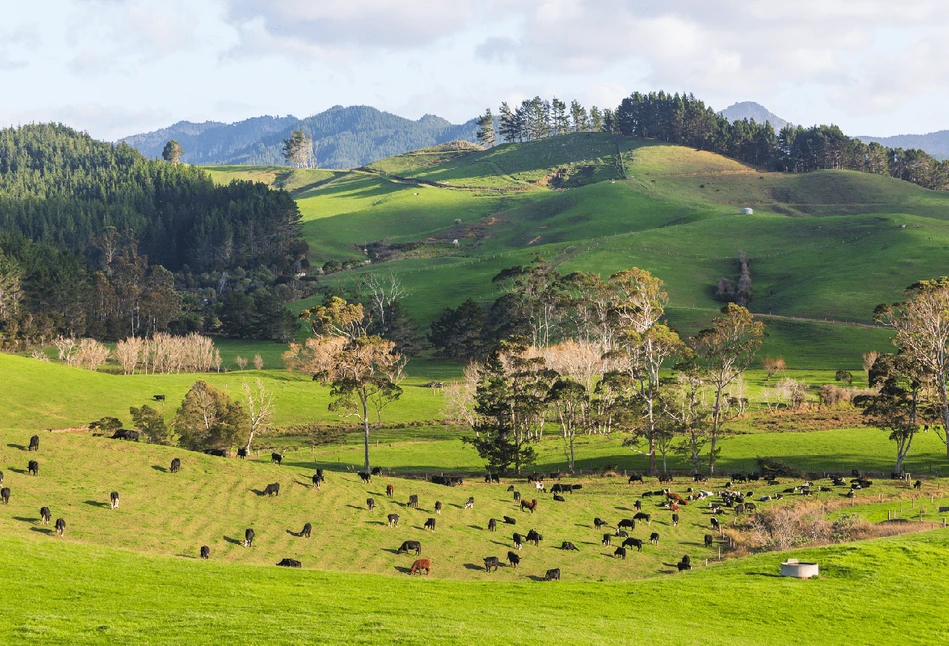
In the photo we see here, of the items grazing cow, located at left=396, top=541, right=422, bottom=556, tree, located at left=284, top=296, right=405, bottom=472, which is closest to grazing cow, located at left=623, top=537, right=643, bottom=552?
grazing cow, located at left=396, top=541, right=422, bottom=556

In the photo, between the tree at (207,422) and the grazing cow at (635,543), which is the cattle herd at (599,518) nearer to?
the grazing cow at (635,543)

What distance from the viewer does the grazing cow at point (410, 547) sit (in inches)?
1971

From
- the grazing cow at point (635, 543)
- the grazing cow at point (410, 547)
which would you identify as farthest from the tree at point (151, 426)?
the grazing cow at point (635, 543)

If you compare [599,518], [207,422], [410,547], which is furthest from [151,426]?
[599,518]

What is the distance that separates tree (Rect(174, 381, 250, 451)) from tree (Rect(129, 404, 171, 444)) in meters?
1.47

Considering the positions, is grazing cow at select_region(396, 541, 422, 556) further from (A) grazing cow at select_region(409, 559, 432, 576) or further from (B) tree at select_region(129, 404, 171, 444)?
(B) tree at select_region(129, 404, 171, 444)

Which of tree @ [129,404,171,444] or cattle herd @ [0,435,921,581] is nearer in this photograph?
cattle herd @ [0,435,921,581]

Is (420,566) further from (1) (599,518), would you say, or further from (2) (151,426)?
(2) (151,426)

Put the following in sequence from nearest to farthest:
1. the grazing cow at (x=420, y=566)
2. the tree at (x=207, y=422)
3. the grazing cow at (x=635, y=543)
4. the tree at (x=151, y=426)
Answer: the grazing cow at (x=420, y=566) < the grazing cow at (x=635, y=543) < the tree at (x=151, y=426) < the tree at (x=207, y=422)

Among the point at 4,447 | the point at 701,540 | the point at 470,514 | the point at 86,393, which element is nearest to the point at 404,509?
the point at 470,514

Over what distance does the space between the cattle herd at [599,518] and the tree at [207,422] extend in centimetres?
1538

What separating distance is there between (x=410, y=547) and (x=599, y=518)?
18643 millimetres

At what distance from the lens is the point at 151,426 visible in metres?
87.1

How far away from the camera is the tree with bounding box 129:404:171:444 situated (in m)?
86.4
